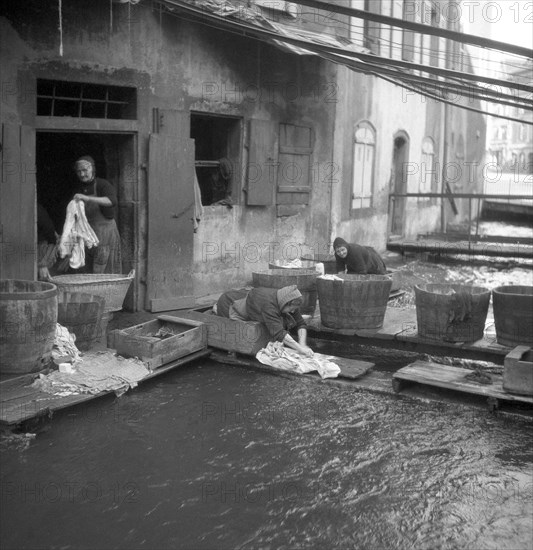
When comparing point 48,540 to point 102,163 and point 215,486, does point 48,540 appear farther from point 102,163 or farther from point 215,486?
point 102,163

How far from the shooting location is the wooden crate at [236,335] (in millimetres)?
8555

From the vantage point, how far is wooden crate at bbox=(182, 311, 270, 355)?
8555 millimetres

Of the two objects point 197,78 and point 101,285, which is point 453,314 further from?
point 197,78

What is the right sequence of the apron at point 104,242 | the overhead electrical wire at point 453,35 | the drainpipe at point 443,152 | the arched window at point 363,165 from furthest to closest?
the drainpipe at point 443,152 < the arched window at point 363,165 < the apron at point 104,242 < the overhead electrical wire at point 453,35

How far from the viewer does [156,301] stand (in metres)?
10.7

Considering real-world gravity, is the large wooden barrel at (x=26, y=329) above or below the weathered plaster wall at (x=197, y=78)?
below

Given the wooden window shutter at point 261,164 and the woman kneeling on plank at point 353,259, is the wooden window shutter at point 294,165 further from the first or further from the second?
the woman kneeling on plank at point 353,259

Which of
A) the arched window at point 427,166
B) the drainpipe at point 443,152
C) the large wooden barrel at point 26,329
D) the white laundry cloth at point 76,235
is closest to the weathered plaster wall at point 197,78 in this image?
the white laundry cloth at point 76,235

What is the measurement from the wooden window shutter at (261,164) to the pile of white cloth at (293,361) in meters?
4.55

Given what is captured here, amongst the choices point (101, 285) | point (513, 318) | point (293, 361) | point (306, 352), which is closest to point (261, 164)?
point (101, 285)

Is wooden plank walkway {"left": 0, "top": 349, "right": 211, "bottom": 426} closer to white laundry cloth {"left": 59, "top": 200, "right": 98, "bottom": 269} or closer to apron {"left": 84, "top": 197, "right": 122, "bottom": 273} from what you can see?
white laundry cloth {"left": 59, "top": 200, "right": 98, "bottom": 269}

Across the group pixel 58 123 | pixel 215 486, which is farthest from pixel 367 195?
pixel 215 486

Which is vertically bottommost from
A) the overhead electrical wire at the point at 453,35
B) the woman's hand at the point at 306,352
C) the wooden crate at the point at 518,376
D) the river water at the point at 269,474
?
the river water at the point at 269,474

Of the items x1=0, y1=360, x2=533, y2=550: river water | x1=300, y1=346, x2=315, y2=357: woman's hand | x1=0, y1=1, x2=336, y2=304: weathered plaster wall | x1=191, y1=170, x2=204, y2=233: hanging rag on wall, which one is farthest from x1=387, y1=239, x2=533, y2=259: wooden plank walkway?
x1=0, y1=360, x2=533, y2=550: river water
